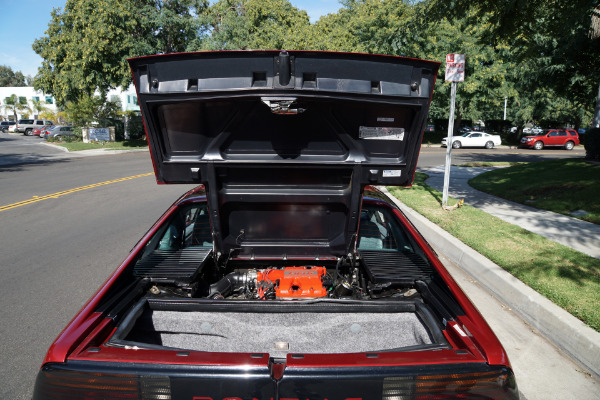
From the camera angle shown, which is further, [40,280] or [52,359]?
[40,280]

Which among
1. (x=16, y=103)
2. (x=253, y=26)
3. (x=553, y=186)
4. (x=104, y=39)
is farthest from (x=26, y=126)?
(x=553, y=186)

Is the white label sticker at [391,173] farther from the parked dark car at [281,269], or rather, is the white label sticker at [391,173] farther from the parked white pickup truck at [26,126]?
the parked white pickup truck at [26,126]

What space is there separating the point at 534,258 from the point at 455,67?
458cm

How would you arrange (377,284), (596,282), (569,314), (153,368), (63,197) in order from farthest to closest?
Answer: (63,197) → (596,282) → (569,314) → (377,284) → (153,368)

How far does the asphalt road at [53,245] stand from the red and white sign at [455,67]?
267 inches

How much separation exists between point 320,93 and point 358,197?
89 cm

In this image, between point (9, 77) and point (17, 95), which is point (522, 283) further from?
point (9, 77)

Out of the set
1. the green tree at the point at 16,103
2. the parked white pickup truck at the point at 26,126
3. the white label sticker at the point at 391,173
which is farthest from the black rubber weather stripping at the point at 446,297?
the green tree at the point at 16,103

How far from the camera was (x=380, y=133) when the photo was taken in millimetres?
2977

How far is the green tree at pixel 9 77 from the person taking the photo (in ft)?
397

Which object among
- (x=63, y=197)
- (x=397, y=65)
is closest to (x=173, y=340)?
(x=397, y=65)

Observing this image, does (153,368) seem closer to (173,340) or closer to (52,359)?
(52,359)

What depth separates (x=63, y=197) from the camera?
1197cm

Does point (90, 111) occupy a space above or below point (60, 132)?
above
